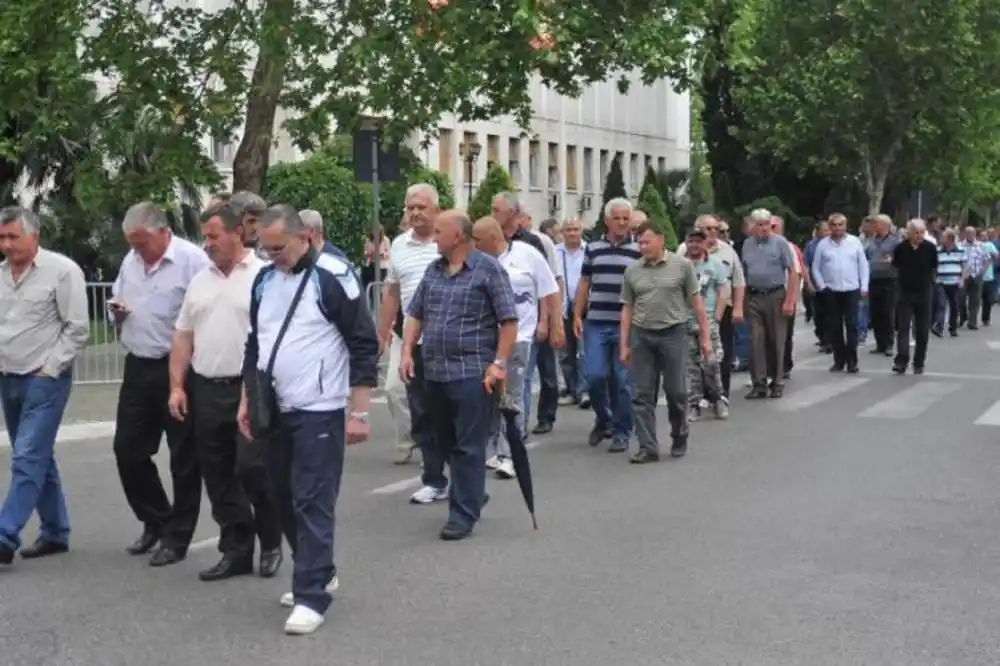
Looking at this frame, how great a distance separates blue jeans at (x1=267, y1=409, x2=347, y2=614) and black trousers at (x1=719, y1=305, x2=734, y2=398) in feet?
30.4

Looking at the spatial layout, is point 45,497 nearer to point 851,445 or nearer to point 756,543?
point 756,543

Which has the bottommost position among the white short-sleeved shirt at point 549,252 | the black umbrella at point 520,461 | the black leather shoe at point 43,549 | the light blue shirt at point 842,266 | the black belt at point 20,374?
the black leather shoe at point 43,549

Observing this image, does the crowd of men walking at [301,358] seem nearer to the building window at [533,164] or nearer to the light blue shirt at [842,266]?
the light blue shirt at [842,266]

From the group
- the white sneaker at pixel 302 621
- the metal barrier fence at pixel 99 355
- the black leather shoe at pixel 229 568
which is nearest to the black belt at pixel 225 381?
the black leather shoe at pixel 229 568

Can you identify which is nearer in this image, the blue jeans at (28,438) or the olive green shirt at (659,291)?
the blue jeans at (28,438)

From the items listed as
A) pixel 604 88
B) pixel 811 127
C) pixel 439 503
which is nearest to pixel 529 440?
pixel 439 503

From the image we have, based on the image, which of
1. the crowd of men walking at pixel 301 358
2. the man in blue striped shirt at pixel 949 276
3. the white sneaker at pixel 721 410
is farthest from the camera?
the man in blue striped shirt at pixel 949 276

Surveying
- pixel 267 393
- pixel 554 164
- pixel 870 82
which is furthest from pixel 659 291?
pixel 554 164

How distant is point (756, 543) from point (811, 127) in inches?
1787

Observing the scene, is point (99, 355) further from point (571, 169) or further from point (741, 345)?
point (571, 169)

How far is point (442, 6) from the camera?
20.8 meters

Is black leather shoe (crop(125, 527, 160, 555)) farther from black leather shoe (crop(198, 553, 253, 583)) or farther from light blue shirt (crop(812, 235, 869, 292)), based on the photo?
light blue shirt (crop(812, 235, 869, 292))

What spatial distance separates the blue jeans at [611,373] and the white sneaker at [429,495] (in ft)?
9.05

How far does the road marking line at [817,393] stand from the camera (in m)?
16.6
